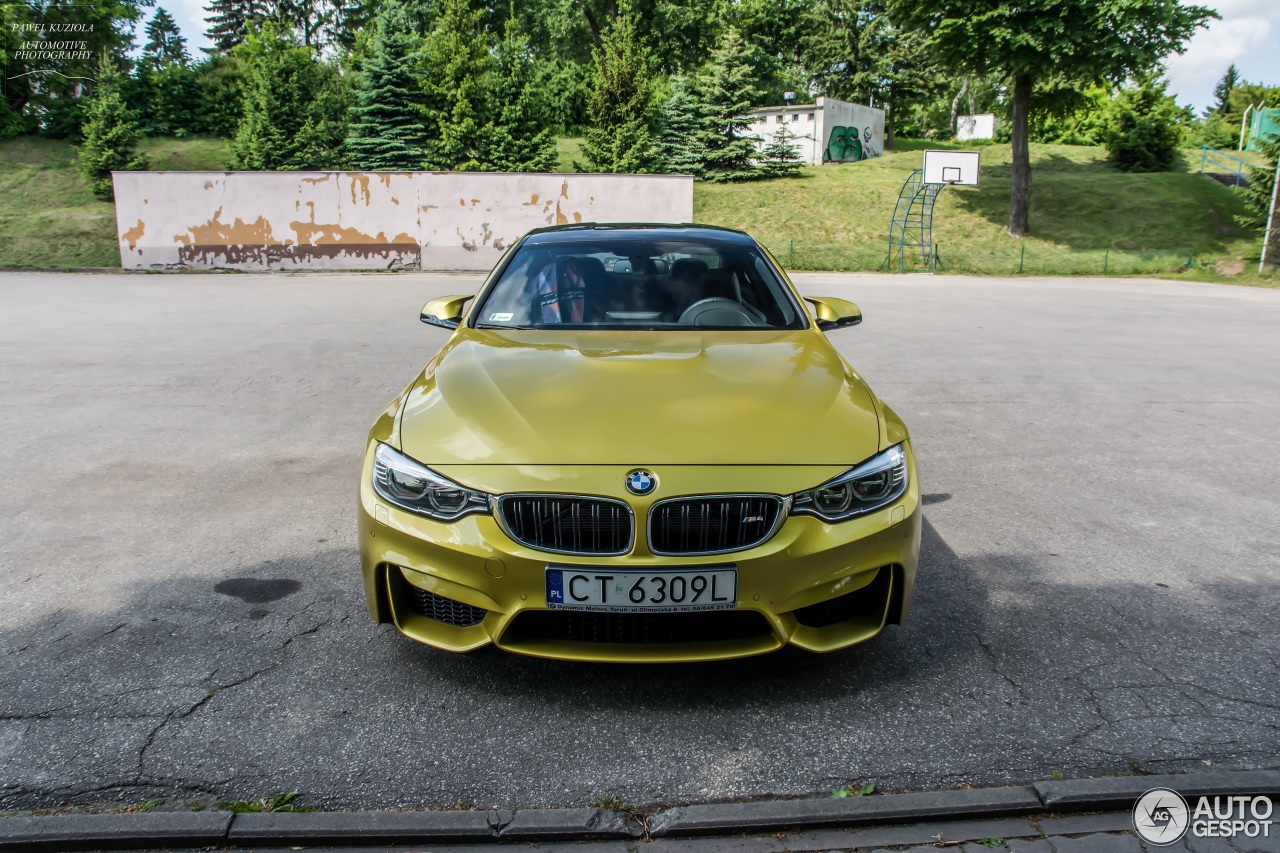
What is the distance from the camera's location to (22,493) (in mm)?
5156

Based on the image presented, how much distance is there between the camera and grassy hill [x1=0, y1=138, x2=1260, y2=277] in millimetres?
28391

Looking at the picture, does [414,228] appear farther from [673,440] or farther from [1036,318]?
[673,440]

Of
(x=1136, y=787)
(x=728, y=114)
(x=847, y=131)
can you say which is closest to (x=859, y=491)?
(x=1136, y=787)

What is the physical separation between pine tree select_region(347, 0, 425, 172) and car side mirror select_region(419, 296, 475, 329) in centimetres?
3338

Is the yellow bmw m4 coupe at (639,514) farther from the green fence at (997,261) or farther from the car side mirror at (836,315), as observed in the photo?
the green fence at (997,261)

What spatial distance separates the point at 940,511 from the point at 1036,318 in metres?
10.8

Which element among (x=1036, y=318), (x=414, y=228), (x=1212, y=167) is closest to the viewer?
(x=1036, y=318)

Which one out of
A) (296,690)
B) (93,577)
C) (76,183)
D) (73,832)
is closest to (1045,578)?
(296,690)

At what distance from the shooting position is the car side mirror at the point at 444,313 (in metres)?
4.49

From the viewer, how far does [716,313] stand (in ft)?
13.9

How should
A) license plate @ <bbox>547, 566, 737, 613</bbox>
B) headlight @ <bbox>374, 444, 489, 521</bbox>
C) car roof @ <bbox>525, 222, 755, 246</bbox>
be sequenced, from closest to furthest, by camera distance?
license plate @ <bbox>547, 566, 737, 613</bbox>, headlight @ <bbox>374, 444, 489, 521</bbox>, car roof @ <bbox>525, 222, 755, 246</bbox>

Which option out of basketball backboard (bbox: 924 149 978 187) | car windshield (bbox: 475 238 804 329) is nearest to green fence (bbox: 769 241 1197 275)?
basketball backboard (bbox: 924 149 978 187)

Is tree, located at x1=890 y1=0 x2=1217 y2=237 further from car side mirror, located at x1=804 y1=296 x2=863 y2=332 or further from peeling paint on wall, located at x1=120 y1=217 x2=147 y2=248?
car side mirror, located at x1=804 y1=296 x2=863 y2=332

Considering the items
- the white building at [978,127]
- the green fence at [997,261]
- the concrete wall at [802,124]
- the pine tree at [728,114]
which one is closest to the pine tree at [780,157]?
the pine tree at [728,114]
